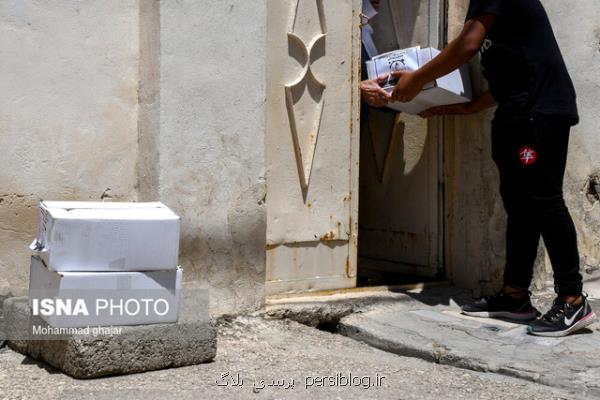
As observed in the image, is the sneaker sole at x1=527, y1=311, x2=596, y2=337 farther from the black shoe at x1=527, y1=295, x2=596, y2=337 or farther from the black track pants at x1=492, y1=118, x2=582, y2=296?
the black track pants at x1=492, y1=118, x2=582, y2=296

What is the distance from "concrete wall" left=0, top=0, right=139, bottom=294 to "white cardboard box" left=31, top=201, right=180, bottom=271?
43cm

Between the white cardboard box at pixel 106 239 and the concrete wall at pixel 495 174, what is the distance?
197 cm

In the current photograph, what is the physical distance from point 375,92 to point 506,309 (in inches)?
47.4

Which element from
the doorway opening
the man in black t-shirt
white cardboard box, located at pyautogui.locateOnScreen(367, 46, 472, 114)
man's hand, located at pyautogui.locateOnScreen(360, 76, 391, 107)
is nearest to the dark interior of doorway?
the doorway opening

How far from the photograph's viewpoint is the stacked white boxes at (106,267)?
8.85ft

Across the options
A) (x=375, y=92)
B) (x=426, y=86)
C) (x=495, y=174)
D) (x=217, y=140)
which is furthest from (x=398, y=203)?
(x=217, y=140)

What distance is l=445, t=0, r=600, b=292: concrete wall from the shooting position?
427 cm

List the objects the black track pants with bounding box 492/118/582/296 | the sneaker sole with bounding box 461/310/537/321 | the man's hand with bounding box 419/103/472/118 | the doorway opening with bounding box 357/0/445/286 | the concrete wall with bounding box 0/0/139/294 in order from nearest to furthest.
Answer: the concrete wall with bounding box 0/0/139/294, the black track pants with bounding box 492/118/582/296, the sneaker sole with bounding box 461/310/537/321, the man's hand with bounding box 419/103/472/118, the doorway opening with bounding box 357/0/445/286

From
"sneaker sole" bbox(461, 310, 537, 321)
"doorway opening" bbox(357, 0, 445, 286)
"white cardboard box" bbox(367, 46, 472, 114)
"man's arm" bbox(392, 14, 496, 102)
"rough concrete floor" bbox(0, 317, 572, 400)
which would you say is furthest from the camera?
"doorway opening" bbox(357, 0, 445, 286)

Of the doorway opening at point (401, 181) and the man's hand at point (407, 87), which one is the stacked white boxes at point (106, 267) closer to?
the man's hand at point (407, 87)

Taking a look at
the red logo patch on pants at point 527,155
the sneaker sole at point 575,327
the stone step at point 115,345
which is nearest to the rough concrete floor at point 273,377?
the stone step at point 115,345

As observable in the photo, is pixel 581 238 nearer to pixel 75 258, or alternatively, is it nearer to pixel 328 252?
pixel 328 252

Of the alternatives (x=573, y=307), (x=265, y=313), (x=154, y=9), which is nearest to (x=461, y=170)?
(x=573, y=307)

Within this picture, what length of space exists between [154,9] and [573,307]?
82.4 inches
